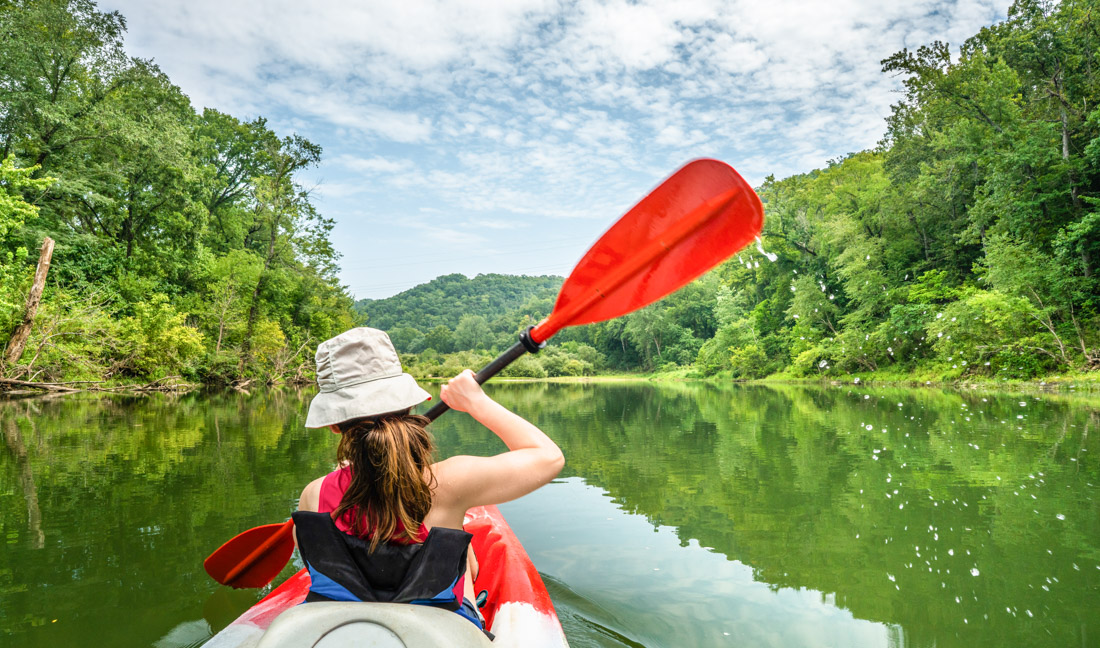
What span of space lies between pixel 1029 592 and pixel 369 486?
134 inches

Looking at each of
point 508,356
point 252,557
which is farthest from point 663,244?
point 252,557

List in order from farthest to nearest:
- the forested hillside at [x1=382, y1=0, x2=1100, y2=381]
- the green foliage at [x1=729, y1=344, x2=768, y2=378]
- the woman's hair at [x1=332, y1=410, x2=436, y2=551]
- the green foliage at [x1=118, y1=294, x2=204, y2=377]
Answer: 1. the green foliage at [x1=729, y1=344, x2=768, y2=378]
2. the green foliage at [x1=118, y1=294, x2=204, y2=377]
3. the forested hillside at [x1=382, y1=0, x2=1100, y2=381]
4. the woman's hair at [x1=332, y1=410, x2=436, y2=551]

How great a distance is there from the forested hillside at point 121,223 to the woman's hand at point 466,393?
41.5ft

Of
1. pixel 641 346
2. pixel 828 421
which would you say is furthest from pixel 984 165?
pixel 641 346

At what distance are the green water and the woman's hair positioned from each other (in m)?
1.61

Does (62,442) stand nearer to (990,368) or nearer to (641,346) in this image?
(990,368)

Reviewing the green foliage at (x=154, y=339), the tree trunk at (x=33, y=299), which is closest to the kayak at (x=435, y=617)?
the tree trunk at (x=33, y=299)

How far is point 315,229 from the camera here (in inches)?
1001

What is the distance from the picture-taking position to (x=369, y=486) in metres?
1.41

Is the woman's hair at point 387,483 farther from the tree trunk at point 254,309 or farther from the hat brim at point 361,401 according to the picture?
the tree trunk at point 254,309

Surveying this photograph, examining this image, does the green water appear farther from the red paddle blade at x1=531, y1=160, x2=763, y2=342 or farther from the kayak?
the red paddle blade at x1=531, y1=160, x2=763, y2=342

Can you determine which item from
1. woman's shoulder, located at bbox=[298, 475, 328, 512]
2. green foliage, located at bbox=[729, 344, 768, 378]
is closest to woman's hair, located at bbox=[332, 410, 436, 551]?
woman's shoulder, located at bbox=[298, 475, 328, 512]

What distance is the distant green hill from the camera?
66.3 m

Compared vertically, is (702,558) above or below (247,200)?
below
